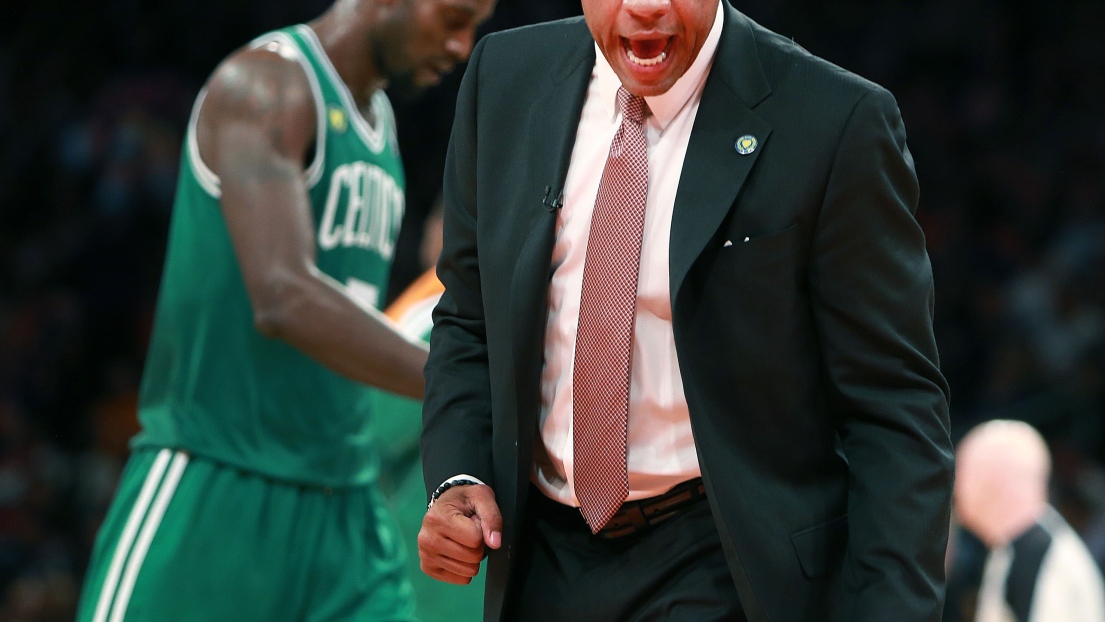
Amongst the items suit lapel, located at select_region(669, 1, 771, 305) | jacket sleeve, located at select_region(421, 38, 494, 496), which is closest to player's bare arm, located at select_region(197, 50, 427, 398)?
jacket sleeve, located at select_region(421, 38, 494, 496)


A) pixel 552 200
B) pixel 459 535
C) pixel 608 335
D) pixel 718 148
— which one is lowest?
pixel 459 535

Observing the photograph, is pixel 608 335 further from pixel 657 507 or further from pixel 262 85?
pixel 262 85

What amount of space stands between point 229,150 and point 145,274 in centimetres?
670

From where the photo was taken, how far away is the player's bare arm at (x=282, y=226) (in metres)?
3.08

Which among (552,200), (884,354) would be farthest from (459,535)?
(884,354)

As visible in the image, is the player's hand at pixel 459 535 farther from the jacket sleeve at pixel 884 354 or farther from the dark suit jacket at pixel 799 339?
the jacket sleeve at pixel 884 354

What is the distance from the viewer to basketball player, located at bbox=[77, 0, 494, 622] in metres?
3.11

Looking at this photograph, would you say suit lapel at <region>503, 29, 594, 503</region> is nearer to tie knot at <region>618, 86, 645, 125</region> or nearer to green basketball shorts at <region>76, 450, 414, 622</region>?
tie knot at <region>618, 86, 645, 125</region>

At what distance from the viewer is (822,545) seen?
2.00 meters

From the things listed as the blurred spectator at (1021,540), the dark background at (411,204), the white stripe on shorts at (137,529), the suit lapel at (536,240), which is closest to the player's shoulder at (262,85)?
the white stripe on shorts at (137,529)

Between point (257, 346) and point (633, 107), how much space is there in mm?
1532

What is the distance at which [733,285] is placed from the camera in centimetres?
196

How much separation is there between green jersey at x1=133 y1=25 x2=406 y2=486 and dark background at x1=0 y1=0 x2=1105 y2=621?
18.2 feet

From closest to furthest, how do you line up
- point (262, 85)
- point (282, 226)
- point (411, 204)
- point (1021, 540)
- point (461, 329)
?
point (461, 329) → point (282, 226) → point (262, 85) → point (1021, 540) → point (411, 204)
